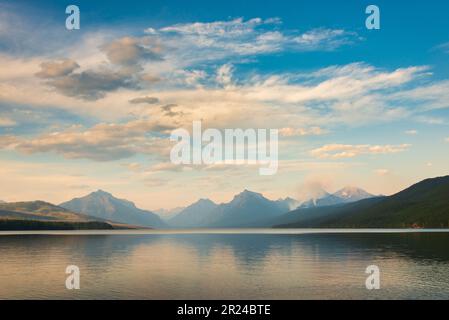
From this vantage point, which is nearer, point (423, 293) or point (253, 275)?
point (423, 293)
